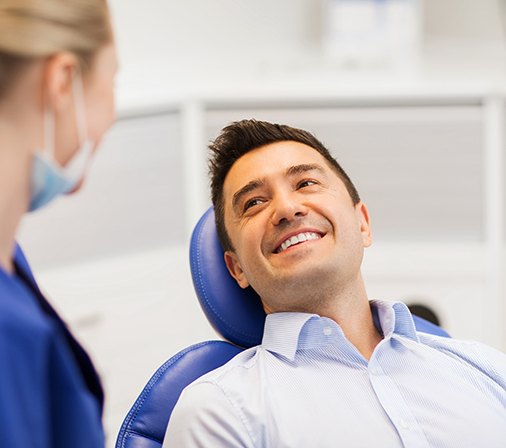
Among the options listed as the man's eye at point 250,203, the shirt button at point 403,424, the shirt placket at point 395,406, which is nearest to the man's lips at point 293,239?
the man's eye at point 250,203

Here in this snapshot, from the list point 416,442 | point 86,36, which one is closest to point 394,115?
point 416,442

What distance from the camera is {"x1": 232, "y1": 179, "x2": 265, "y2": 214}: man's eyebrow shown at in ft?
5.31

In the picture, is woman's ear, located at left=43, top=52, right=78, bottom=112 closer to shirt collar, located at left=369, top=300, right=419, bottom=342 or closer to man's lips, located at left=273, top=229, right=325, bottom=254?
man's lips, located at left=273, top=229, right=325, bottom=254

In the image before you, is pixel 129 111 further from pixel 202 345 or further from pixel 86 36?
pixel 86 36

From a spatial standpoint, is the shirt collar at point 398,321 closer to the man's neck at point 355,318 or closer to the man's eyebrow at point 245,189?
the man's neck at point 355,318

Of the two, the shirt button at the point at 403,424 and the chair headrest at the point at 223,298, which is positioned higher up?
the chair headrest at the point at 223,298

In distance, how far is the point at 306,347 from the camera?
150 centimetres

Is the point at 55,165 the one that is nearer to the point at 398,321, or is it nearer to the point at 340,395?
the point at 340,395

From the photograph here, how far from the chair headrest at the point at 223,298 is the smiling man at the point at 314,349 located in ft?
0.09

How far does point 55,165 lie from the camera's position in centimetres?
93

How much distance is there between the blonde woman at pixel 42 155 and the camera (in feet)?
2.80

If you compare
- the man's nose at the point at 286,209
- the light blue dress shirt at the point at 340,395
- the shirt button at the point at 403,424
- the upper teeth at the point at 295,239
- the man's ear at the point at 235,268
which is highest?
the man's nose at the point at 286,209

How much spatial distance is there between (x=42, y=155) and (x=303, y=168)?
0.80m

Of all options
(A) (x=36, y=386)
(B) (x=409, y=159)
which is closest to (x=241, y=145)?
(A) (x=36, y=386)
